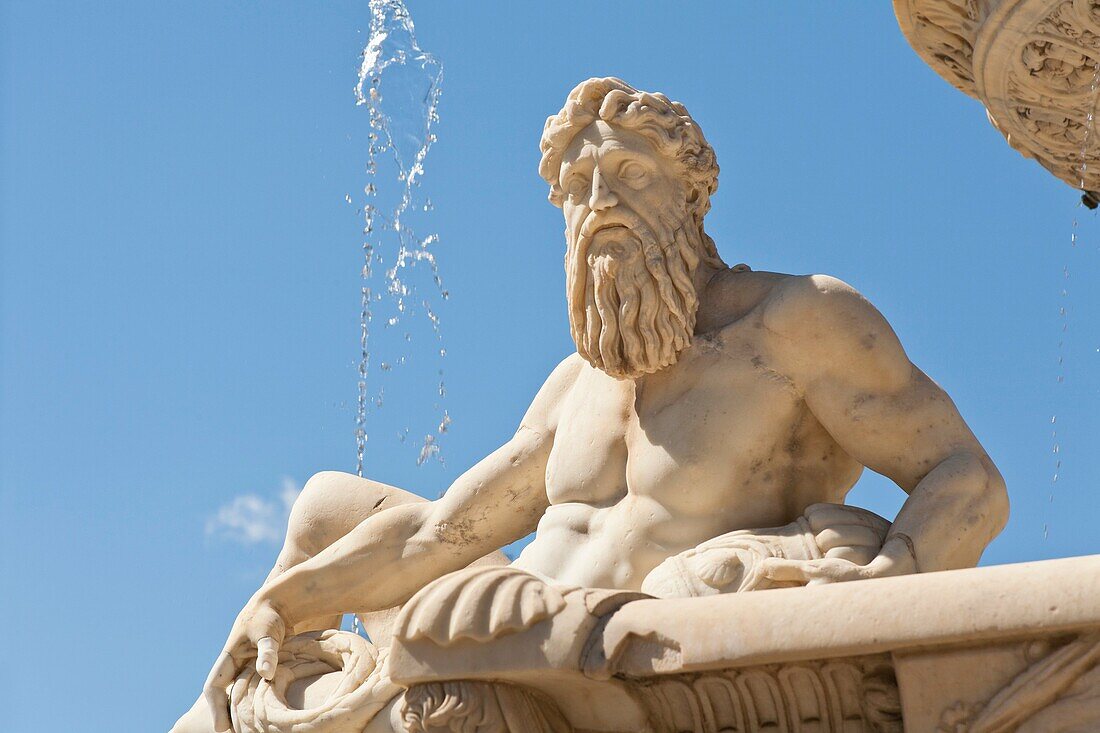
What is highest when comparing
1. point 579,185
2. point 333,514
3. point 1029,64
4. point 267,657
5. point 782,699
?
point 1029,64

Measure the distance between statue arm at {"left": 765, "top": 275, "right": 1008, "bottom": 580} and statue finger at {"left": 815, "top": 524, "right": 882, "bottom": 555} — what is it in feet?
0.45

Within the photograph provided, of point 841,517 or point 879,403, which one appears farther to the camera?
point 879,403

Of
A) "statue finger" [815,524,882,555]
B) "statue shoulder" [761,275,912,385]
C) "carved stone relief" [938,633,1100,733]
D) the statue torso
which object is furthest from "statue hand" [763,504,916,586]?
"carved stone relief" [938,633,1100,733]

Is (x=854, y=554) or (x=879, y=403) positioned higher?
(x=879, y=403)

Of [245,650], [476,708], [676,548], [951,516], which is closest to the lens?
[476,708]

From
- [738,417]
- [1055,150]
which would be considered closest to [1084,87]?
[1055,150]

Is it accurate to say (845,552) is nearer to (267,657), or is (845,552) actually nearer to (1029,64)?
(267,657)

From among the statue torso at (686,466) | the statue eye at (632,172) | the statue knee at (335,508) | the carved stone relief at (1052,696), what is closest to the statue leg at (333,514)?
the statue knee at (335,508)

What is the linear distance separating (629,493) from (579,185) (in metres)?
1.04

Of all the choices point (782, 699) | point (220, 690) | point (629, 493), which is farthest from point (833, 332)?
point (220, 690)

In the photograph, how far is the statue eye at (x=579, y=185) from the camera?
677 cm

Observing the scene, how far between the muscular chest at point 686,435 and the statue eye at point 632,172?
577mm

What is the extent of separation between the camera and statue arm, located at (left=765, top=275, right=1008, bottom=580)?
6.20 meters

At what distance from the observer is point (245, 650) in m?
6.73
